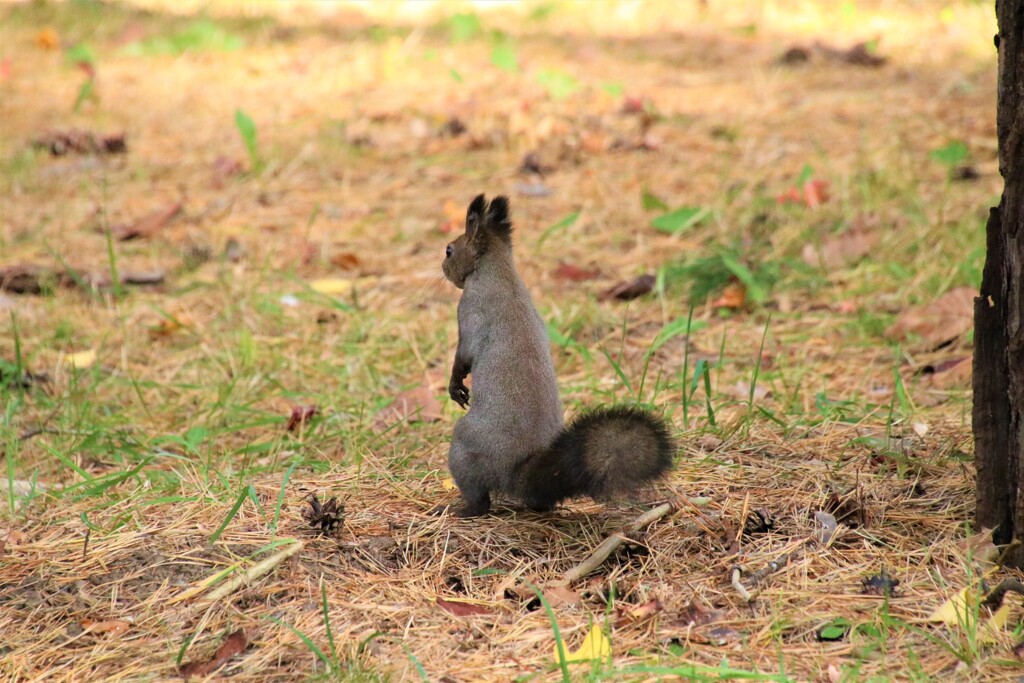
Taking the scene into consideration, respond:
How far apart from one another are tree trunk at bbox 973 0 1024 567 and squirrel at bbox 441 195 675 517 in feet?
2.16

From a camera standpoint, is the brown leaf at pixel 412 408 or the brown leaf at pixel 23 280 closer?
the brown leaf at pixel 412 408

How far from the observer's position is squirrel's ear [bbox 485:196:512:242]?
2.85 m

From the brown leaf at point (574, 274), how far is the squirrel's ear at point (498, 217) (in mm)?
1950

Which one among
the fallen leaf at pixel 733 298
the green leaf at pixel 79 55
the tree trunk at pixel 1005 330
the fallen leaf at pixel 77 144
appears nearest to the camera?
the tree trunk at pixel 1005 330

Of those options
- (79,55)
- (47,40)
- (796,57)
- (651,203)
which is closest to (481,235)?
(651,203)

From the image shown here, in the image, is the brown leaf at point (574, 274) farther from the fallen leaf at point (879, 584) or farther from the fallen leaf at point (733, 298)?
the fallen leaf at point (879, 584)

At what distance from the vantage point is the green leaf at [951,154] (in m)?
5.52

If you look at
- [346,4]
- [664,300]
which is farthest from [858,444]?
[346,4]

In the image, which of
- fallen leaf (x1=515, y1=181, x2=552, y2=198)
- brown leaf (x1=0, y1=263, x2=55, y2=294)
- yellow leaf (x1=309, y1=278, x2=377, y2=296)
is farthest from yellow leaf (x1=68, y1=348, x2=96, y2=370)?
fallen leaf (x1=515, y1=181, x2=552, y2=198)

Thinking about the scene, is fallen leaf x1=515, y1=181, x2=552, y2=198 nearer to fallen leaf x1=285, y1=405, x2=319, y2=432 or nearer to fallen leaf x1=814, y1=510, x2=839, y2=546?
fallen leaf x1=285, y1=405, x2=319, y2=432

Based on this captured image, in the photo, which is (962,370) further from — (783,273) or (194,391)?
(194,391)

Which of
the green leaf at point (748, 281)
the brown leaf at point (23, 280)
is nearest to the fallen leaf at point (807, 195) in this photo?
the green leaf at point (748, 281)

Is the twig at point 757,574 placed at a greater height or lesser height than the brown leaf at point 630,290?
lesser

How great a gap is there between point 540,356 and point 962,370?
5.41 feet
